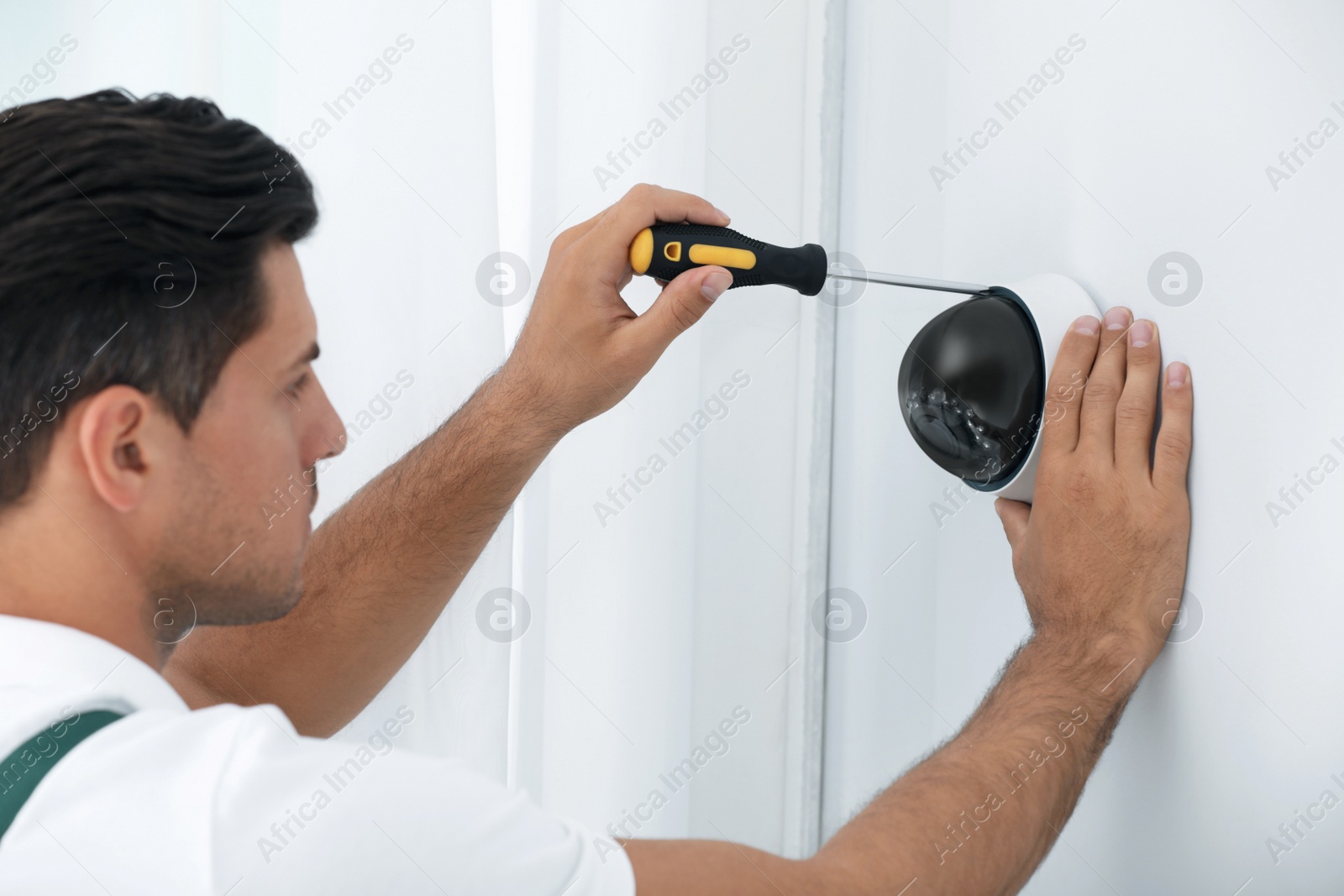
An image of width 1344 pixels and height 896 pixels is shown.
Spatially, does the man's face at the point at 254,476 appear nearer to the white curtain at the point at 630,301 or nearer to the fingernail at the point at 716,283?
the white curtain at the point at 630,301

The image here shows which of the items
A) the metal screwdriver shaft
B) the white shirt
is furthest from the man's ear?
the metal screwdriver shaft

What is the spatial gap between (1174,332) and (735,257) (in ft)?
0.91

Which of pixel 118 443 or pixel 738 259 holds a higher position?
pixel 738 259

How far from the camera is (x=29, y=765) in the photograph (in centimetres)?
43

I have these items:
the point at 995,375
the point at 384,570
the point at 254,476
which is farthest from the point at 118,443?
the point at 995,375

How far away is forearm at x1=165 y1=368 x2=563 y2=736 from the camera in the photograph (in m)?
0.81

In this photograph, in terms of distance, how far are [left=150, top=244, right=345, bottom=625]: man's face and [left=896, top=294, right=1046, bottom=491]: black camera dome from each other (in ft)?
1.39

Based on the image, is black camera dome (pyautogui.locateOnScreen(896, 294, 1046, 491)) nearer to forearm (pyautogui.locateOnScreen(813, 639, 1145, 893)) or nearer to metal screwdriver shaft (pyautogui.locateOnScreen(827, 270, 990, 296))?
metal screwdriver shaft (pyautogui.locateOnScreen(827, 270, 990, 296))

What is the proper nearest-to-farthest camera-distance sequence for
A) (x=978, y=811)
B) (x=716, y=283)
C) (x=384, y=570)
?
(x=978, y=811)
(x=716, y=283)
(x=384, y=570)

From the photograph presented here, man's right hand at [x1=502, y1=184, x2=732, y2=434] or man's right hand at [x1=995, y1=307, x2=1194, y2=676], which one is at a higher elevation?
man's right hand at [x1=995, y1=307, x2=1194, y2=676]

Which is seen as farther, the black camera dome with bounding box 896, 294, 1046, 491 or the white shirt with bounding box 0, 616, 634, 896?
the black camera dome with bounding box 896, 294, 1046, 491

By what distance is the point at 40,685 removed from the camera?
18.9 inches

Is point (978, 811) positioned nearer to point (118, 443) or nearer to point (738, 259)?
point (738, 259)

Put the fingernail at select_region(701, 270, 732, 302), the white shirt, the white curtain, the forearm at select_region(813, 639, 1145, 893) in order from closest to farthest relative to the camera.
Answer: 1. the white shirt
2. the forearm at select_region(813, 639, 1145, 893)
3. the fingernail at select_region(701, 270, 732, 302)
4. the white curtain
